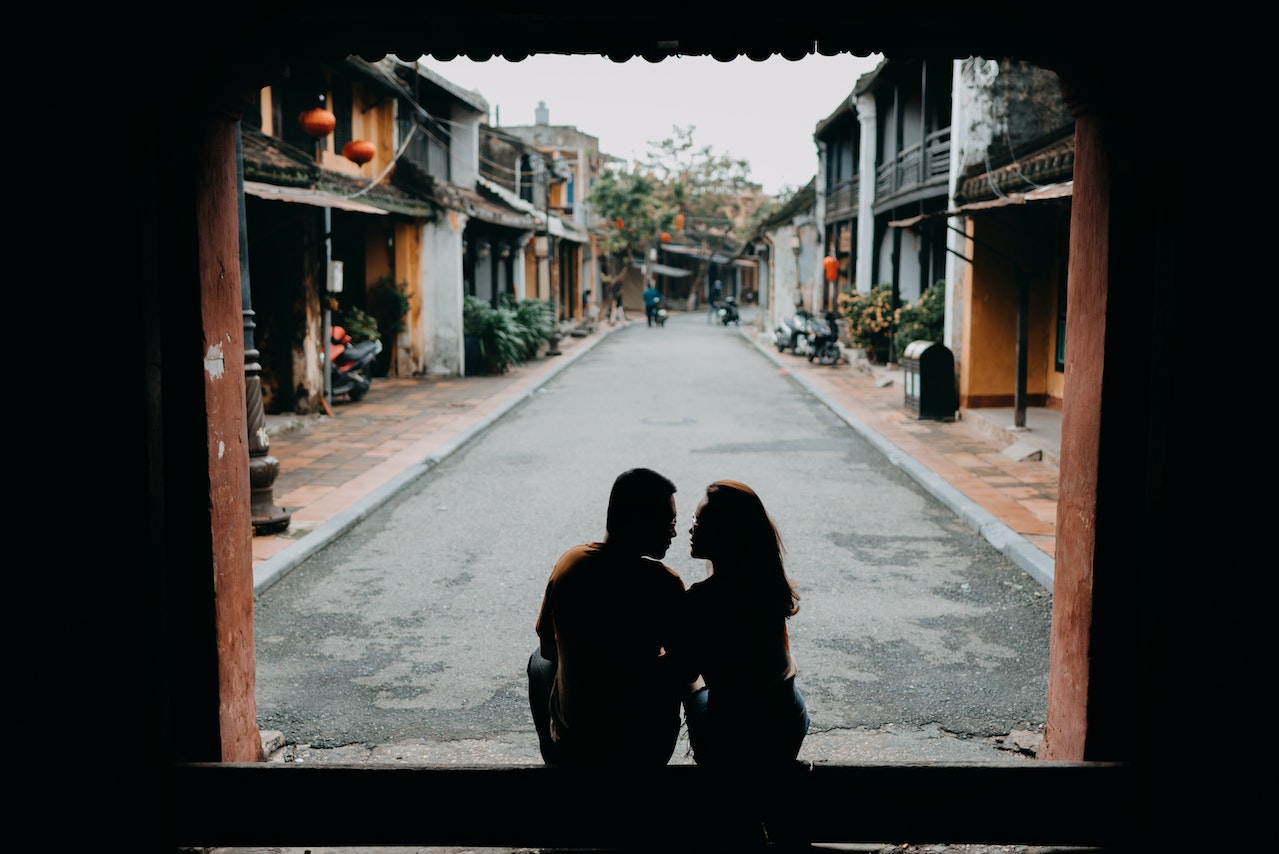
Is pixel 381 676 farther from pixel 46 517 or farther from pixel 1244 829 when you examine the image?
pixel 1244 829

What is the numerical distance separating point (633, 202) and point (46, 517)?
132ft

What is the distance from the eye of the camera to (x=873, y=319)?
69.9 ft

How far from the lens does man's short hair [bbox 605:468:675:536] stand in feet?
10.5

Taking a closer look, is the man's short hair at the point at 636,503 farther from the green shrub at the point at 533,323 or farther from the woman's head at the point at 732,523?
the green shrub at the point at 533,323

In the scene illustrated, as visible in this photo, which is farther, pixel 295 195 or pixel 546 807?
pixel 295 195

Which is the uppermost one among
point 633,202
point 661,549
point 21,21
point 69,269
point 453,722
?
point 633,202

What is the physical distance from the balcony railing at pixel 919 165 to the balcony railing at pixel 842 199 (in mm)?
3241

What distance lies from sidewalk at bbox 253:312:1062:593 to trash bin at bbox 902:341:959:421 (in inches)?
12.7

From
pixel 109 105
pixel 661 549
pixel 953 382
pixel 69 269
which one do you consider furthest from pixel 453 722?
pixel 953 382

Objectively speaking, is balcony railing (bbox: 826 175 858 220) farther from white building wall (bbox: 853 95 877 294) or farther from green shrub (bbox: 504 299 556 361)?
green shrub (bbox: 504 299 556 361)

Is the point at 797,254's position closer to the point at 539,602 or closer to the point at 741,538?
the point at 539,602

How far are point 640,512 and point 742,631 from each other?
17.9 inches

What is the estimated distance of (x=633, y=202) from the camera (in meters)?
42.5

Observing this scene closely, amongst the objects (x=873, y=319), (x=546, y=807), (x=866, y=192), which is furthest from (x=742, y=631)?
(x=866, y=192)
